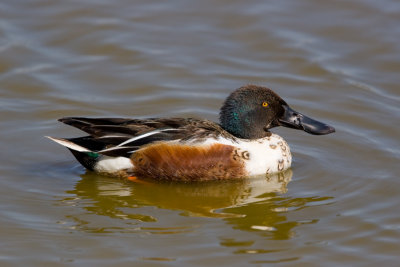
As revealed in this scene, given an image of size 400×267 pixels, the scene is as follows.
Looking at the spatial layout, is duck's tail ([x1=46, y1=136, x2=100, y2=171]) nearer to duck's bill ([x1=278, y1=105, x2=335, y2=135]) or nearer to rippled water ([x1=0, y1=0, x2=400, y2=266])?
rippled water ([x1=0, y1=0, x2=400, y2=266])

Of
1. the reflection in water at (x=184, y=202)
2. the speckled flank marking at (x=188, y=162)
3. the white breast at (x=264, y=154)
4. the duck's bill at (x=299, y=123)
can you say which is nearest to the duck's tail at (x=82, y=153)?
the reflection in water at (x=184, y=202)

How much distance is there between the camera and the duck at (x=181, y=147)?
8461mm

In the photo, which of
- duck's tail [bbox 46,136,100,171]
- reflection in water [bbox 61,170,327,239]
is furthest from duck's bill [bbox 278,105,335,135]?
duck's tail [bbox 46,136,100,171]

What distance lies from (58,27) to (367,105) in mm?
4807

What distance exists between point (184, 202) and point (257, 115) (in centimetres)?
134

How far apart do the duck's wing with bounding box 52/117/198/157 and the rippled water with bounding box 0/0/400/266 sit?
36 cm

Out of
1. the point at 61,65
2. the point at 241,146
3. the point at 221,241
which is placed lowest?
the point at 221,241

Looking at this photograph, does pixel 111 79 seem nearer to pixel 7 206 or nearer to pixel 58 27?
pixel 58 27

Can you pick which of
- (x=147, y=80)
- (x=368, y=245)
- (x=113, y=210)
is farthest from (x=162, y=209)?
(x=147, y=80)

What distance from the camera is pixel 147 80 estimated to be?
10836 mm

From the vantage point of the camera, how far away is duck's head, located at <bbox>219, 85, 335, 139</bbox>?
871cm

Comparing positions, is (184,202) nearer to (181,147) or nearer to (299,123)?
(181,147)

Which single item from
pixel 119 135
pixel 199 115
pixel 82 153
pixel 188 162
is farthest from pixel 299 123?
pixel 82 153

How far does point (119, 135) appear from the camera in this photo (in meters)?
8.52
